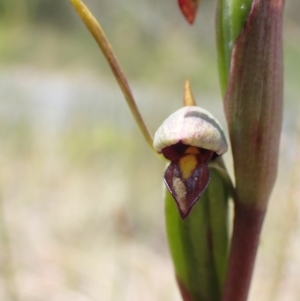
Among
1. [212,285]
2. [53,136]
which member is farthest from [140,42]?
[212,285]

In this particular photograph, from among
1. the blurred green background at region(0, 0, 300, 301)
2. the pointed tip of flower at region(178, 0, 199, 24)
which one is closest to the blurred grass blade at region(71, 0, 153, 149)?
the pointed tip of flower at region(178, 0, 199, 24)

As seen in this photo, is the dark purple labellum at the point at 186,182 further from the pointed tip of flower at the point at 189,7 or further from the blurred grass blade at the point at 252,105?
the pointed tip of flower at the point at 189,7

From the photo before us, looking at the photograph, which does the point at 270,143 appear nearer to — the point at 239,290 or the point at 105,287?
the point at 239,290

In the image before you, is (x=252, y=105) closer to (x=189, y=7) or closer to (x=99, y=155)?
(x=189, y=7)

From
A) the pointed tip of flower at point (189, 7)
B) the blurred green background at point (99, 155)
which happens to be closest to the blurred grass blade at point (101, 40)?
the pointed tip of flower at point (189, 7)

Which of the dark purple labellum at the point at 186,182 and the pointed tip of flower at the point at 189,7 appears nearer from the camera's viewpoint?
the dark purple labellum at the point at 186,182

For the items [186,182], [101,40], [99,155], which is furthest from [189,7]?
[99,155]
